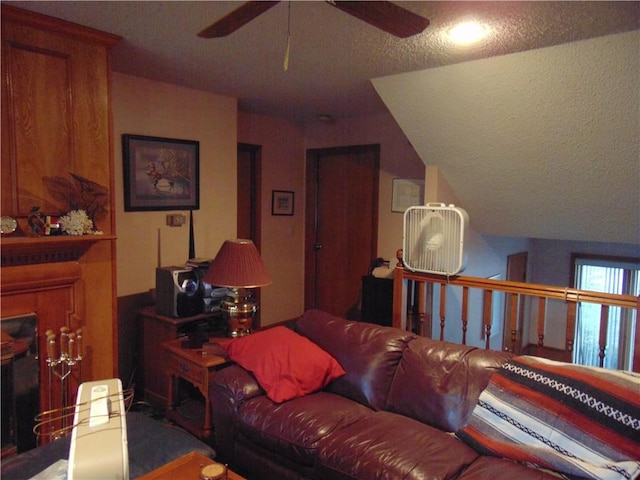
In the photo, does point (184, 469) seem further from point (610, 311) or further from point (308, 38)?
point (610, 311)

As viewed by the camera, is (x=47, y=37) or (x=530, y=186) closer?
(x=47, y=37)

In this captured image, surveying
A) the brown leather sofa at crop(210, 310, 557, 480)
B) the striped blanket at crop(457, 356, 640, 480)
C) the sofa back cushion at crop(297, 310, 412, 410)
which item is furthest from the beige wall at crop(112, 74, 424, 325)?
the striped blanket at crop(457, 356, 640, 480)

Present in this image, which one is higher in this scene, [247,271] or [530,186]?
[530,186]

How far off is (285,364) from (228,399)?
35 cm

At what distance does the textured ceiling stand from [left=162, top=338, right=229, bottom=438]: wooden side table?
1.85 meters

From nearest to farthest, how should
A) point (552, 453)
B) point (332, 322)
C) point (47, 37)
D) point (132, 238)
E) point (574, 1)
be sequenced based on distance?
1. point (552, 453)
2. point (574, 1)
3. point (47, 37)
4. point (332, 322)
5. point (132, 238)

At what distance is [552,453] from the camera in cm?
183

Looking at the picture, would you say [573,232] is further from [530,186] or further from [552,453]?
[552,453]

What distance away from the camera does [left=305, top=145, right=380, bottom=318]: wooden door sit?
4.90 m

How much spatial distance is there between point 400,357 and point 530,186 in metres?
1.78

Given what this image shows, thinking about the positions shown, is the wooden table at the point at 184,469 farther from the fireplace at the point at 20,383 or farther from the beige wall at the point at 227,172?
the beige wall at the point at 227,172

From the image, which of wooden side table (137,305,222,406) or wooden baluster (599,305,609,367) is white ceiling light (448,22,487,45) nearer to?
wooden baluster (599,305,609,367)

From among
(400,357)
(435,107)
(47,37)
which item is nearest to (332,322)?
(400,357)

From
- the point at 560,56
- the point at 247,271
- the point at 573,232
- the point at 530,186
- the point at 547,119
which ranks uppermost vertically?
the point at 560,56
